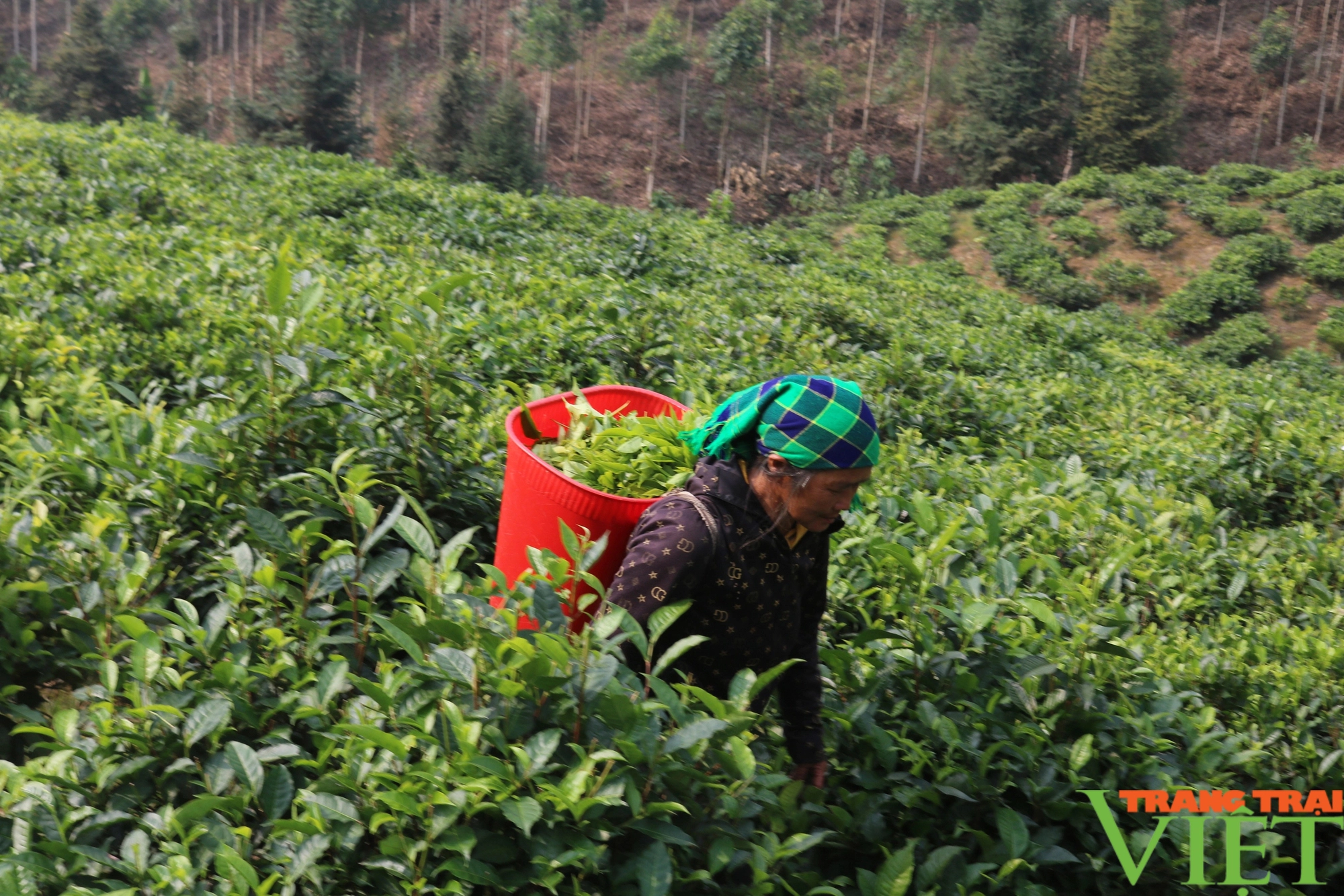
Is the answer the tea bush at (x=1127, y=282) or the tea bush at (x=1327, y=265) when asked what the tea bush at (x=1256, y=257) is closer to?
the tea bush at (x=1327, y=265)

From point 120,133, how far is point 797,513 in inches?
388

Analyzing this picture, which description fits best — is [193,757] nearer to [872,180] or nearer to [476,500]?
[476,500]

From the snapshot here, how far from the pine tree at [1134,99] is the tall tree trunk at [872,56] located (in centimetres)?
791

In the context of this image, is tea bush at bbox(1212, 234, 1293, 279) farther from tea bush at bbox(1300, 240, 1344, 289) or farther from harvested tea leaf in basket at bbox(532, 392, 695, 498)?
harvested tea leaf in basket at bbox(532, 392, 695, 498)

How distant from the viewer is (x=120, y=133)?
9.23 m

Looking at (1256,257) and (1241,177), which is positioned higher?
(1241,177)

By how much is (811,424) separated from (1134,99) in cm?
2500

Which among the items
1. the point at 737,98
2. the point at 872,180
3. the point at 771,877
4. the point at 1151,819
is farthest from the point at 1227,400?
the point at 737,98

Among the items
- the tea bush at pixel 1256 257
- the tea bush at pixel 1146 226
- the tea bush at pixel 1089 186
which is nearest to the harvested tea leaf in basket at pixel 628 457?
the tea bush at pixel 1256 257

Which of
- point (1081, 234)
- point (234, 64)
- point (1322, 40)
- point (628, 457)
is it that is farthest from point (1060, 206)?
point (234, 64)

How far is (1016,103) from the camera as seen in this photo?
77.6ft

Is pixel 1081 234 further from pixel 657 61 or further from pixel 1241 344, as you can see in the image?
pixel 657 61

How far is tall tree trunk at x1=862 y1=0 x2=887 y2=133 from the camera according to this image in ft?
97.3

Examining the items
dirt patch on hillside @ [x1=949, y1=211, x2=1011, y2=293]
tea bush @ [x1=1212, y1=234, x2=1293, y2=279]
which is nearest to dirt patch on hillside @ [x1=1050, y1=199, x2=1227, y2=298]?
tea bush @ [x1=1212, y1=234, x2=1293, y2=279]
